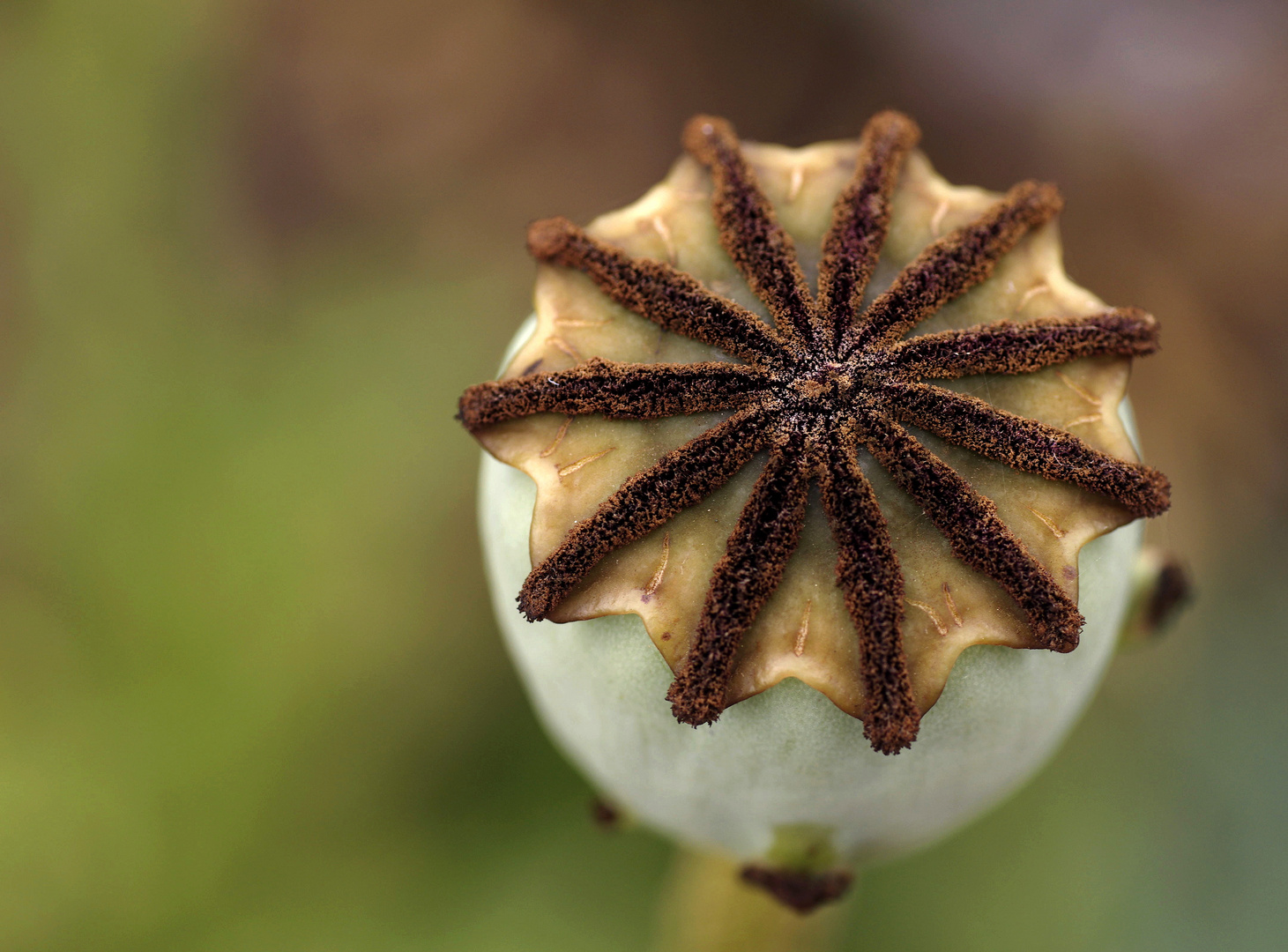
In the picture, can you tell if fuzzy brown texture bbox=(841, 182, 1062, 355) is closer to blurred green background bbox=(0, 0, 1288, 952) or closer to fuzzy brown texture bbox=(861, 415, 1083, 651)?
fuzzy brown texture bbox=(861, 415, 1083, 651)

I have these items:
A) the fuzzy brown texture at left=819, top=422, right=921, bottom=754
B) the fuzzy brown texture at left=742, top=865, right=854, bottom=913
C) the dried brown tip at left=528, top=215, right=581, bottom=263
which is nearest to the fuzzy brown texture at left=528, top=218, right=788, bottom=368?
the dried brown tip at left=528, top=215, right=581, bottom=263

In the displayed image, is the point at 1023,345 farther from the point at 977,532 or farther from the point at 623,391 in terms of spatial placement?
the point at 623,391

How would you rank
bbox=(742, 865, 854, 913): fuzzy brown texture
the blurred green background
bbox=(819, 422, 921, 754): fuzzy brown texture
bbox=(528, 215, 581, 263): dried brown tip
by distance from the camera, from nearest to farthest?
bbox=(819, 422, 921, 754): fuzzy brown texture → bbox=(528, 215, 581, 263): dried brown tip → bbox=(742, 865, 854, 913): fuzzy brown texture → the blurred green background

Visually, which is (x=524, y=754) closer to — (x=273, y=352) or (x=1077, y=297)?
(x=273, y=352)

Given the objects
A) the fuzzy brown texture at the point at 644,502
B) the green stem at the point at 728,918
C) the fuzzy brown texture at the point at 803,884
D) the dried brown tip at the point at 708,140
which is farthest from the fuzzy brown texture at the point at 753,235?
the green stem at the point at 728,918

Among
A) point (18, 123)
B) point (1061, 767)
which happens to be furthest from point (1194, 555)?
point (18, 123)

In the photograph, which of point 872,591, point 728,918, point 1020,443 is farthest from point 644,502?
point 728,918

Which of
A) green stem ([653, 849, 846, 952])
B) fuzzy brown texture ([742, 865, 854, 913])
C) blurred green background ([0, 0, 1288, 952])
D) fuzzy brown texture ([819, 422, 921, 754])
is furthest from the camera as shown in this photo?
blurred green background ([0, 0, 1288, 952])
